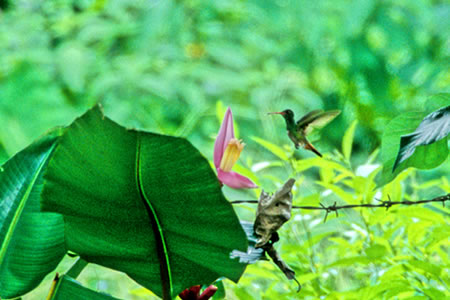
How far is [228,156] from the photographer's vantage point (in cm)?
25

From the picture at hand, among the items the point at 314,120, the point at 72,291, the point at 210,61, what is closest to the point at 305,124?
the point at 314,120

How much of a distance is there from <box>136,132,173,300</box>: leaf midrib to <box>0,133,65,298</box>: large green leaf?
50mm

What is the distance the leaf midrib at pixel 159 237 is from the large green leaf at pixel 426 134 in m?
0.10

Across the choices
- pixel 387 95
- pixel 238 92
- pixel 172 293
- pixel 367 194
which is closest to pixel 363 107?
pixel 387 95

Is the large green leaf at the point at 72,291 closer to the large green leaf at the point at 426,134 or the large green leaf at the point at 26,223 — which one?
the large green leaf at the point at 26,223

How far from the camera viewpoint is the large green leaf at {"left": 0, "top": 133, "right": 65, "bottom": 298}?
0.26 m

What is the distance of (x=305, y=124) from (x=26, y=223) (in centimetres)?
14

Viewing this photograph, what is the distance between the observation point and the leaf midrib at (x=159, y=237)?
0.22 meters

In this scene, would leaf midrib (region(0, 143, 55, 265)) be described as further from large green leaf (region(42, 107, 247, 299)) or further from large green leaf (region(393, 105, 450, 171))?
large green leaf (region(393, 105, 450, 171))

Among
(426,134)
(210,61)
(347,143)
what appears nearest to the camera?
(426,134)

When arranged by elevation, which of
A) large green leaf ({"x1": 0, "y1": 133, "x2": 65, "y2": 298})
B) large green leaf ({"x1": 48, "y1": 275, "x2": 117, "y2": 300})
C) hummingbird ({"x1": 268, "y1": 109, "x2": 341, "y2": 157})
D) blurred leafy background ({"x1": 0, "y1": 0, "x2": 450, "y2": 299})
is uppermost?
hummingbird ({"x1": 268, "y1": 109, "x2": 341, "y2": 157})

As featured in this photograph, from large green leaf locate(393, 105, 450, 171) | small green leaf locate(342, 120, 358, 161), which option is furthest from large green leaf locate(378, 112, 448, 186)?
small green leaf locate(342, 120, 358, 161)

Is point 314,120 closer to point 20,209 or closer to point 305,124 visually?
point 305,124

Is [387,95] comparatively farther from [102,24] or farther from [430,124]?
[430,124]
